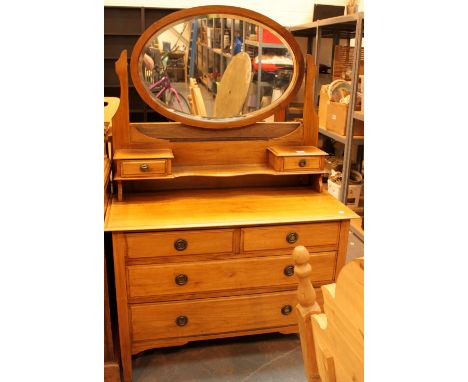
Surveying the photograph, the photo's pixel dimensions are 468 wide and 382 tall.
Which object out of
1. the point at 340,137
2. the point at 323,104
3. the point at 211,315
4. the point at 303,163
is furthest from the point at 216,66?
the point at 323,104

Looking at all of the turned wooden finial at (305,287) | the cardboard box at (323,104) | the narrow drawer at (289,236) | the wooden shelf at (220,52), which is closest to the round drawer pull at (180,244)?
the narrow drawer at (289,236)

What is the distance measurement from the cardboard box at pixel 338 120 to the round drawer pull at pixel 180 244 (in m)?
1.92

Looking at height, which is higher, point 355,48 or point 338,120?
point 355,48

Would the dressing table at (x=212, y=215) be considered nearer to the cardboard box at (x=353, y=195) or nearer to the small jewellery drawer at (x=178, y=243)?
the small jewellery drawer at (x=178, y=243)

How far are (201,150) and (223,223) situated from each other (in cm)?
41

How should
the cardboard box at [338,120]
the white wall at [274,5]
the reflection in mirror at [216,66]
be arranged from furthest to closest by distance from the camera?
1. the white wall at [274,5]
2. the cardboard box at [338,120]
3. the reflection in mirror at [216,66]

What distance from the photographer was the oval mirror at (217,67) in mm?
1710

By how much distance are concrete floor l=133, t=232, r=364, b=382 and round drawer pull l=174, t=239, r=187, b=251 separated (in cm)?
57

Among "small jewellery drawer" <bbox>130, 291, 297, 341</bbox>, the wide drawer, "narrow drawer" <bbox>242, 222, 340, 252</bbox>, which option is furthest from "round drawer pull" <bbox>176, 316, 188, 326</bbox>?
"narrow drawer" <bbox>242, 222, 340, 252</bbox>

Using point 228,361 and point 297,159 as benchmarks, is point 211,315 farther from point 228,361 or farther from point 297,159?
point 297,159

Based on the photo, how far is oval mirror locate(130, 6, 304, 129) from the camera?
1710mm

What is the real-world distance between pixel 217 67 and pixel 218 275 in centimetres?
91

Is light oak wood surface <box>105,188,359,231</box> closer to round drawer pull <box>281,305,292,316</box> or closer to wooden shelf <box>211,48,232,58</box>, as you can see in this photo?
round drawer pull <box>281,305,292,316</box>

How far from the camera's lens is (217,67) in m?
1.88
